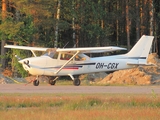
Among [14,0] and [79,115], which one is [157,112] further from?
[14,0]

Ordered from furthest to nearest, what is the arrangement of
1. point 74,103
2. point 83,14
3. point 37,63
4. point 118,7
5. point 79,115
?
point 118,7 → point 83,14 → point 37,63 → point 74,103 → point 79,115

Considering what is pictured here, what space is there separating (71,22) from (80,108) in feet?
126

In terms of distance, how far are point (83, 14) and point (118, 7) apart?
1388cm

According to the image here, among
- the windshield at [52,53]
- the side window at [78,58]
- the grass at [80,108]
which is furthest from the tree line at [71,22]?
the grass at [80,108]

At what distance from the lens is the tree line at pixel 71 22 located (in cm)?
4209

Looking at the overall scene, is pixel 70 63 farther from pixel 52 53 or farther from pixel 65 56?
pixel 52 53

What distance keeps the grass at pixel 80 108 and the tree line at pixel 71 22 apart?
23841 millimetres

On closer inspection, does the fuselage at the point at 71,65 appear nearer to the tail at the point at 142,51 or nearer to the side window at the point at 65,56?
the side window at the point at 65,56

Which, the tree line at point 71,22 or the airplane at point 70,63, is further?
the tree line at point 71,22

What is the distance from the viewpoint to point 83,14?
181ft

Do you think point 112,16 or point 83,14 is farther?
point 112,16

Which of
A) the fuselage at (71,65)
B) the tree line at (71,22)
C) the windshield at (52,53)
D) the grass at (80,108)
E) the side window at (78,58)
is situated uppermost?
the tree line at (71,22)

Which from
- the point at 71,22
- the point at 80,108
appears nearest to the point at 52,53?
the point at 80,108

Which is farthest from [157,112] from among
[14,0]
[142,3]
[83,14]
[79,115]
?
[142,3]
